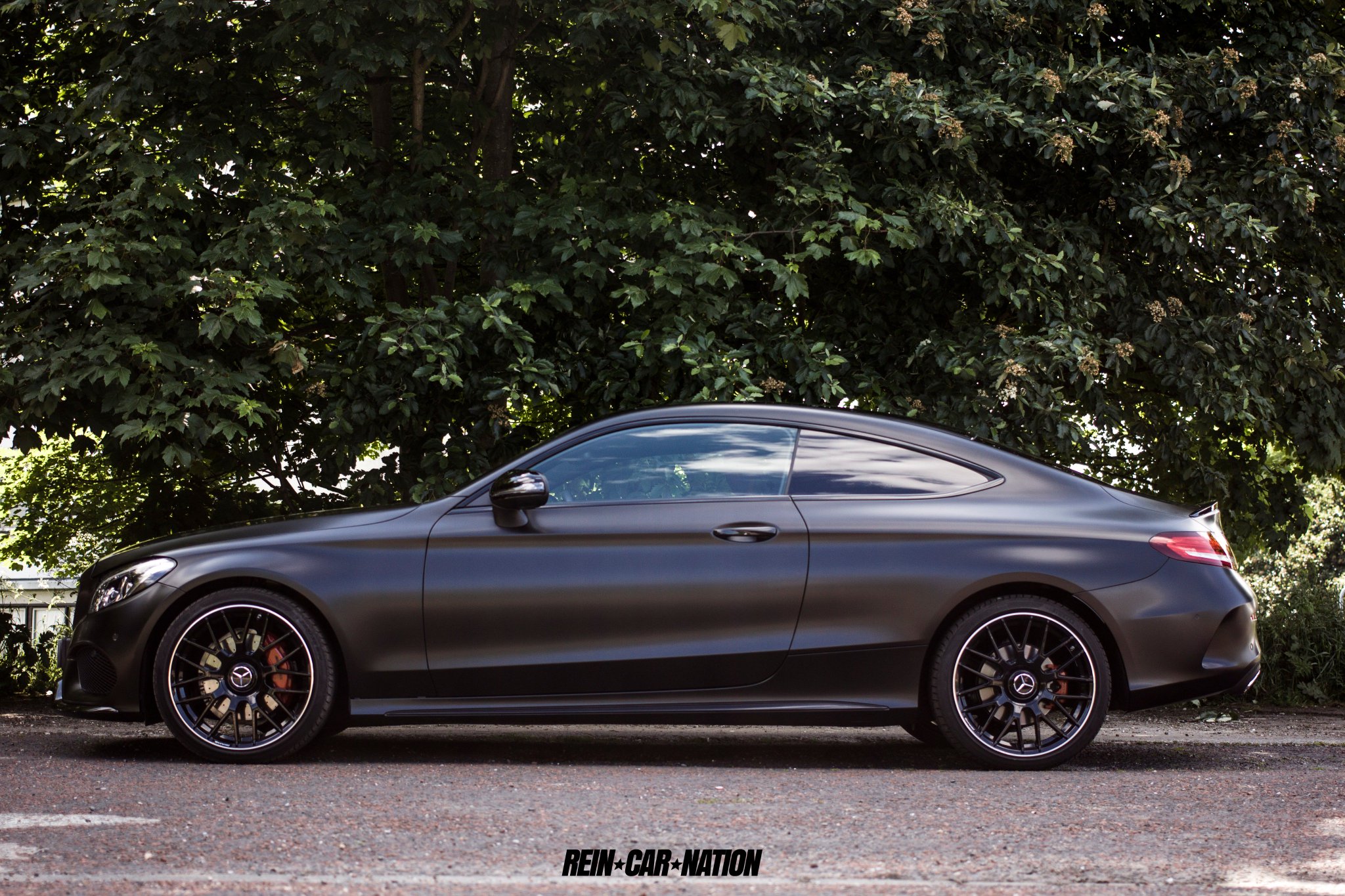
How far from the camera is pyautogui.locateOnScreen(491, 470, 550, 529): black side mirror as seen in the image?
5.89 metres

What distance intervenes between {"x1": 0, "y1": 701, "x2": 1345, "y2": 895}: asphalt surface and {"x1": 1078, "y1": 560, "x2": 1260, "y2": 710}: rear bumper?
0.38 m

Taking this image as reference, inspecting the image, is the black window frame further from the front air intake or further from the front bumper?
the front air intake

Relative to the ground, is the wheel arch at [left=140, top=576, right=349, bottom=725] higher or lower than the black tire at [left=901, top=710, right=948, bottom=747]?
higher

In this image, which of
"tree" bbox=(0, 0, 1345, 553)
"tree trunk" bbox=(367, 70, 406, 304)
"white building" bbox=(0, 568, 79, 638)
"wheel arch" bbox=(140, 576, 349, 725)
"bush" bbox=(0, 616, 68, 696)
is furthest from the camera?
"white building" bbox=(0, 568, 79, 638)

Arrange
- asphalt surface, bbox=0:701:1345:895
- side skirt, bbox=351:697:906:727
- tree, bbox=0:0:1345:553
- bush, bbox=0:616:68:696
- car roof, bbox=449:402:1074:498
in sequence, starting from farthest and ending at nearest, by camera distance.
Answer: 1. bush, bbox=0:616:68:696
2. tree, bbox=0:0:1345:553
3. car roof, bbox=449:402:1074:498
4. side skirt, bbox=351:697:906:727
5. asphalt surface, bbox=0:701:1345:895

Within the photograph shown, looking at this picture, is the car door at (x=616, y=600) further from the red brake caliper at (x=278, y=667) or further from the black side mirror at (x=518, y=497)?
the red brake caliper at (x=278, y=667)

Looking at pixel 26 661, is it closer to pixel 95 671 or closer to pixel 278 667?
pixel 95 671

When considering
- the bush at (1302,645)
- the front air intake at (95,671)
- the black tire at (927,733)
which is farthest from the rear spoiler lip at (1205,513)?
the front air intake at (95,671)

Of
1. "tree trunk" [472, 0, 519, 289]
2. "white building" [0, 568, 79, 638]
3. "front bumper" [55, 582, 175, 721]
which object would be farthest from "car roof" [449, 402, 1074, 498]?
"white building" [0, 568, 79, 638]

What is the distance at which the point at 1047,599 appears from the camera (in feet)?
19.4

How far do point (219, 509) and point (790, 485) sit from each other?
5691mm

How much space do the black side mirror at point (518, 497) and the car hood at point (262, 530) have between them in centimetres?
42

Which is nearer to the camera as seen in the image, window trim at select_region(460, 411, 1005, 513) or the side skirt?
the side skirt

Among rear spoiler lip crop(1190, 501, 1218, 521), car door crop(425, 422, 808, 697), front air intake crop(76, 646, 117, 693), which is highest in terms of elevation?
rear spoiler lip crop(1190, 501, 1218, 521)
